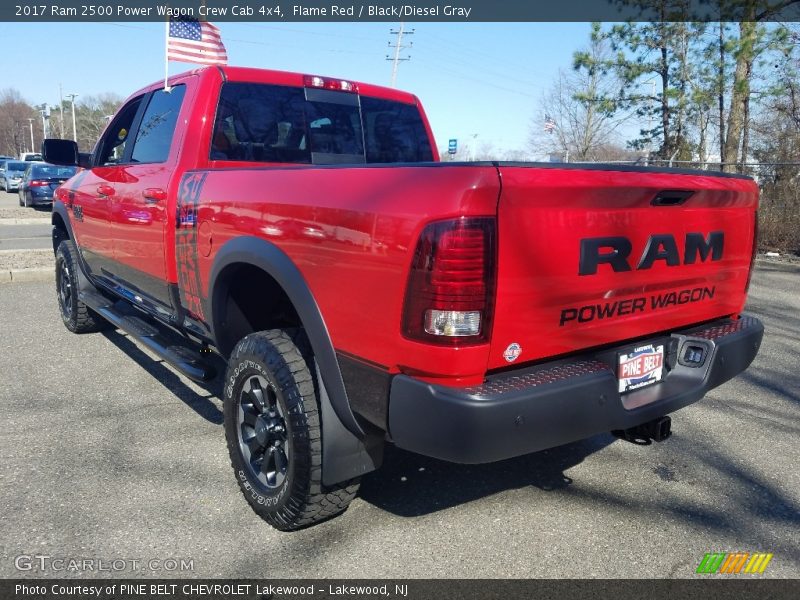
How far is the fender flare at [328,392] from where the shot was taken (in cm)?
237

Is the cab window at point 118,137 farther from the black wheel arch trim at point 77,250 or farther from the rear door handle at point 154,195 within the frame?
the rear door handle at point 154,195

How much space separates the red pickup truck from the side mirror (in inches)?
61.8

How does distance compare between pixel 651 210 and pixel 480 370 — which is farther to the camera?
pixel 651 210

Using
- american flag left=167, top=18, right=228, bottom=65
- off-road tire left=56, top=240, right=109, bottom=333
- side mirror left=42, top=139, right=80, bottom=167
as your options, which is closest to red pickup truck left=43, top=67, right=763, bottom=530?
side mirror left=42, top=139, right=80, bottom=167

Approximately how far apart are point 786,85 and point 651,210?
46.6ft

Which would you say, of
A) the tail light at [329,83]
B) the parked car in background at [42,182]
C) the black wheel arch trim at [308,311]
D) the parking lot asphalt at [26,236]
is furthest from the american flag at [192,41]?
the parked car in background at [42,182]

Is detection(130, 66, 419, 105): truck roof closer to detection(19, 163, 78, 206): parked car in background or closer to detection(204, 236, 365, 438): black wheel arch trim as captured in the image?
detection(204, 236, 365, 438): black wheel arch trim

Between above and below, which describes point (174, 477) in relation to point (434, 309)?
below

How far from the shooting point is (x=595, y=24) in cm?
1531

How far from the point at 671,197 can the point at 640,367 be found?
70cm

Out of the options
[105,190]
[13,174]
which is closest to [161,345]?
[105,190]

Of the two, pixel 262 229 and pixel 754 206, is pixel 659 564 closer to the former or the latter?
pixel 754 206

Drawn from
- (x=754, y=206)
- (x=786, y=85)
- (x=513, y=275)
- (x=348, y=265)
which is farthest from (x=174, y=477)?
(x=786, y=85)

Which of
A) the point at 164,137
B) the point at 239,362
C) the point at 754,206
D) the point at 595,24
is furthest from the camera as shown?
the point at 595,24
